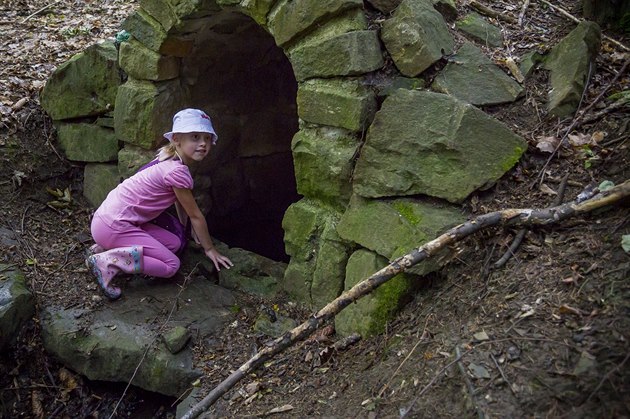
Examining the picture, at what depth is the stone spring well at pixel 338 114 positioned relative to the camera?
3.00 m

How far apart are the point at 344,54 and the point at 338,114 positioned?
1.10 ft

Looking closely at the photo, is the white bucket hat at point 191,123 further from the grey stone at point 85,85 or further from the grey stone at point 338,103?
the grey stone at point 85,85

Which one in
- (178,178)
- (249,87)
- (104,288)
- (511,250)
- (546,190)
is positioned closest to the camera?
(511,250)

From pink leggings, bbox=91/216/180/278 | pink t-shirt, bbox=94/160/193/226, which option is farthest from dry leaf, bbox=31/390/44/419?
pink t-shirt, bbox=94/160/193/226

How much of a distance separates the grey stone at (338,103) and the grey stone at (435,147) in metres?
0.09

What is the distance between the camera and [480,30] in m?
3.63

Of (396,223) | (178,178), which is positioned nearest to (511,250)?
(396,223)

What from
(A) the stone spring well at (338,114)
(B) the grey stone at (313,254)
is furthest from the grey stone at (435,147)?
(B) the grey stone at (313,254)

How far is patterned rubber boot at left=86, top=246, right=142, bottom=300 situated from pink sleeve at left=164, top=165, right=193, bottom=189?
0.51m

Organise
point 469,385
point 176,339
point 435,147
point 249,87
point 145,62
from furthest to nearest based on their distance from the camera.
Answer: point 249,87 → point 145,62 → point 176,339 → point 435,147 → point 469,385

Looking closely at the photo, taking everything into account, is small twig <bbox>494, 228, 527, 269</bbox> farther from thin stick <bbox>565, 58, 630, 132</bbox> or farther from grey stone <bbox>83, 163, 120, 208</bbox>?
grey stone <bbox>83, 163, 120, 208</bbox>

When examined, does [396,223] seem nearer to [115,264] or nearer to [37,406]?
[115,264]

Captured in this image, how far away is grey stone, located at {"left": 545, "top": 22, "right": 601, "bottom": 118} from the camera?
3.13 meters

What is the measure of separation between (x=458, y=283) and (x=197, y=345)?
1.73m
